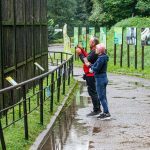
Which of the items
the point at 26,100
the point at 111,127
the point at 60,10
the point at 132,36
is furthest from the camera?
the point at 60,10

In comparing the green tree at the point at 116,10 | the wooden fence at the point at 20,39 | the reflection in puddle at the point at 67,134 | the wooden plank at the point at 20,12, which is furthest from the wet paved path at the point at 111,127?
the green tree at the point at 116,10

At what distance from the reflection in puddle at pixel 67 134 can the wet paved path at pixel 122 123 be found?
106 millimetres

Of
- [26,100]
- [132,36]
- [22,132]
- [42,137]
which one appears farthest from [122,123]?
[132,36]

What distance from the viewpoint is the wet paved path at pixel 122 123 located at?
10273mm

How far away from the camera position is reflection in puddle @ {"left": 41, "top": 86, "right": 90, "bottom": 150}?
9.94 meters

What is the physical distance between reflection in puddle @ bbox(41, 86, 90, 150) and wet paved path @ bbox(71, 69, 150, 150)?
11 centimetres

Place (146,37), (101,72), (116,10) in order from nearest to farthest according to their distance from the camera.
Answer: (101,72) → (146,37) → (116,10)

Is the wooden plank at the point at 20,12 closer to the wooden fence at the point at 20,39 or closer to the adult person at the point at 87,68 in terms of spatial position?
the wooden fence at the point at 20,39

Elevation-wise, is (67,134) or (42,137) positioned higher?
(42,137)

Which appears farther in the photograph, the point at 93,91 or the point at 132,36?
the point at 132,36

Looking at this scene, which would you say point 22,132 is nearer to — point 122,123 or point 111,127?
point 111,127

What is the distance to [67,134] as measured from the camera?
11.2m

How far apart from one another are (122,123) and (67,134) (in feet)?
6.76

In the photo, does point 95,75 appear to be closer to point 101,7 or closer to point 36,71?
point 36,71
